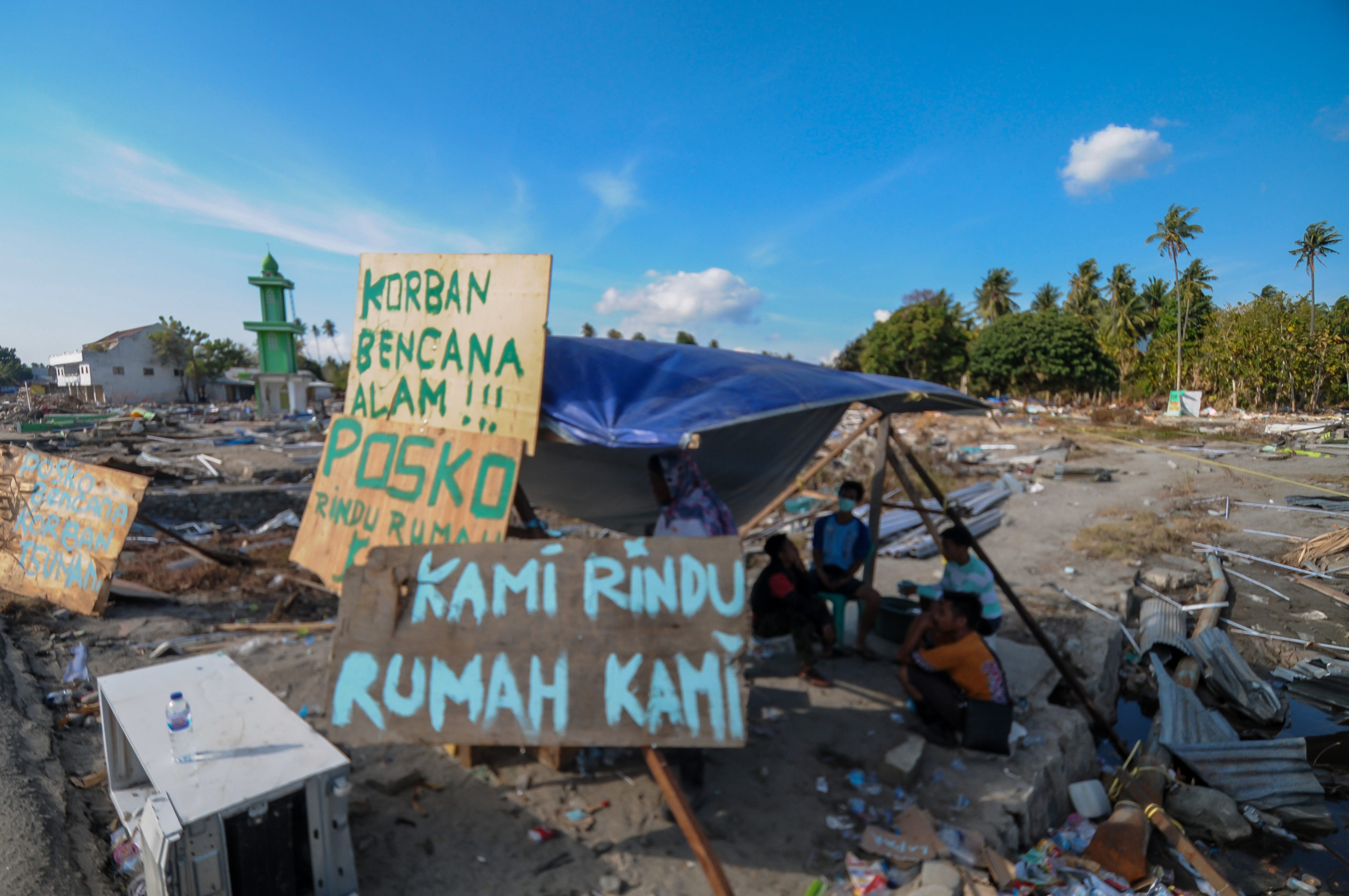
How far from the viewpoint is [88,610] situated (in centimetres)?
593

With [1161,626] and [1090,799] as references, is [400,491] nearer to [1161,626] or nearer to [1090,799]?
[1090,799]

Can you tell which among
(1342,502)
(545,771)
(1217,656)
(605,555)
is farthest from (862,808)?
(1342,502)

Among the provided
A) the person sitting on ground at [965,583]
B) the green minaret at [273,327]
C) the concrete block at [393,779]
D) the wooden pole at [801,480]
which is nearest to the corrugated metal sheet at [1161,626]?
the person sitting on ground at [965,583]

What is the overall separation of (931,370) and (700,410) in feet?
129

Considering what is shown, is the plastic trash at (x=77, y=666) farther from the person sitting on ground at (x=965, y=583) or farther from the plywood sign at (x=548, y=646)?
the person sitting on ground at (x=965, y=583)

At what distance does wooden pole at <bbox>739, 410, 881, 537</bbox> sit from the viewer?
5391 millimetres

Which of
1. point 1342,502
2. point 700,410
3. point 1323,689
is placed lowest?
point 1323,689

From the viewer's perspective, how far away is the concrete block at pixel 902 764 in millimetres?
3805

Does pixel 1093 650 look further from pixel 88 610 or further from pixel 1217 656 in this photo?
pixel 88 610

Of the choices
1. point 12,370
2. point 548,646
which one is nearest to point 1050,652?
point 548,646

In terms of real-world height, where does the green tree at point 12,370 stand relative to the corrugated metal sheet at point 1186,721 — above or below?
above

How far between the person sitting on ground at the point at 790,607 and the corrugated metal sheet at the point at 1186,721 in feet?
8.78

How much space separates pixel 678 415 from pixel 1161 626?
6.23 metres

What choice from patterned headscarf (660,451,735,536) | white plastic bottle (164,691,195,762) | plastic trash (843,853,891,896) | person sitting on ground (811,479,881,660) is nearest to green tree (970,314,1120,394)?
person sitting on ground (811,479,881,660)
